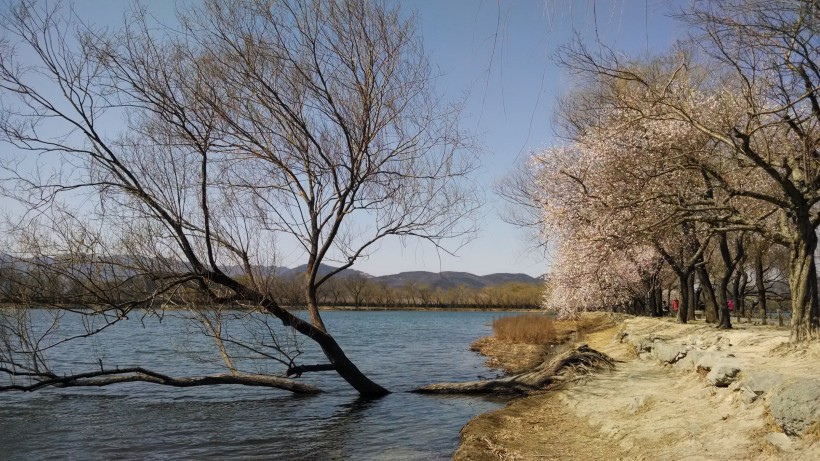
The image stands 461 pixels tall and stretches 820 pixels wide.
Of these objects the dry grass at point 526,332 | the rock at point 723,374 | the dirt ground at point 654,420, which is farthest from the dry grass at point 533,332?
the rock at point 723,374

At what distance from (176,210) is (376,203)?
403cm

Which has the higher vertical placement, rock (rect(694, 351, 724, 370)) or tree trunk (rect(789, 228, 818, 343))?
tree trunk (rect(789, 228, 818, 343))

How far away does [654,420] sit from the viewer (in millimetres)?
8312

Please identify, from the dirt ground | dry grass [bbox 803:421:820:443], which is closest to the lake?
the dirt ground

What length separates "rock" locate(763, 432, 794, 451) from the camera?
560cm

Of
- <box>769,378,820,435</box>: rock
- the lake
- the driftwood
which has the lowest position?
the lake

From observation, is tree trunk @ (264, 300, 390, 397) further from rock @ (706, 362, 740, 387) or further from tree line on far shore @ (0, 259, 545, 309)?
rock @ (706, 362, 740, 387)

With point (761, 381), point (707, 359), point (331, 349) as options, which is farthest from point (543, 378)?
point (761, 381)

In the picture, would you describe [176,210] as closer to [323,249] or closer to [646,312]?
[323,249]

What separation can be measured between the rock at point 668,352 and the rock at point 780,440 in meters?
6.38

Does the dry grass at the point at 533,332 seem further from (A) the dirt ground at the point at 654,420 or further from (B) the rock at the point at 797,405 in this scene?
(B) the rock at the point at 797,405

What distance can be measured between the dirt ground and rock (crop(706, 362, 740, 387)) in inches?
4.5

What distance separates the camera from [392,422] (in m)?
11.7

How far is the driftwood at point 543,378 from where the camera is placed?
14273 millimetres
